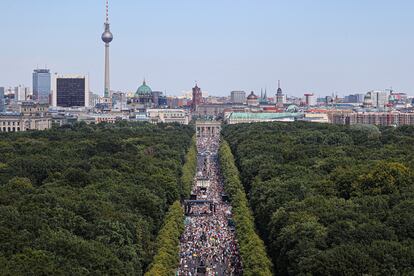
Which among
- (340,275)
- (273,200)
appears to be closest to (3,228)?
(340,275)

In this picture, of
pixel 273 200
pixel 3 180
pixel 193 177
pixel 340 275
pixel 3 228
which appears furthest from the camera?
pixel 193 177

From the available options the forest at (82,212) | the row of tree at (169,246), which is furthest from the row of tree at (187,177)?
the row of tree at (169,246)

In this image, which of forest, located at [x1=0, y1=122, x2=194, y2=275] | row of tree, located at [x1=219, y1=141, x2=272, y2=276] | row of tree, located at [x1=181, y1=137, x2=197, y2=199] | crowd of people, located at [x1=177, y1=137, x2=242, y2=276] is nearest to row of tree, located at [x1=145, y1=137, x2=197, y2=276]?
forest, located at [x1=0, y1=122, x2=194, y2=275]

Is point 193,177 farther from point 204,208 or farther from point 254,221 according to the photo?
point 254,221

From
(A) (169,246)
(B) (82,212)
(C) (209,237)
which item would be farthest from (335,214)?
(B) (82,212)

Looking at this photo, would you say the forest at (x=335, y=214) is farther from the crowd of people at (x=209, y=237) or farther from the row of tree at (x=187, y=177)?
the row of tree at (x=187, y=177)

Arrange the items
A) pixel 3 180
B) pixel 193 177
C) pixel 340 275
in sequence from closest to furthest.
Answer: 1. pixel 340 275
2. pixel 3 180
3. pixel 193 177
